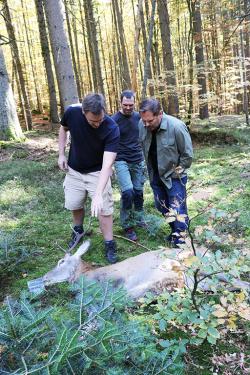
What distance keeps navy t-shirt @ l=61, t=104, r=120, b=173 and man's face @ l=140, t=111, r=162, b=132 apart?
0.35 meters

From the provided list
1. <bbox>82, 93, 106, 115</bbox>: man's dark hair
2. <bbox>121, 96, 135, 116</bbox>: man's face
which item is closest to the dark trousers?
<bbox>121, 96, 135, 116</bbox>: man's face

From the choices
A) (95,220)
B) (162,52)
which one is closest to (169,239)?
(95,220)

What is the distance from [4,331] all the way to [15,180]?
6460 millimetres

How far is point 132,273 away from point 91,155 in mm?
1410

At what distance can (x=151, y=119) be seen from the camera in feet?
13.4

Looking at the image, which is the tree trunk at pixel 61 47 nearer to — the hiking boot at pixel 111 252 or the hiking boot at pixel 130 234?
the hiking boot at pixel 130 234

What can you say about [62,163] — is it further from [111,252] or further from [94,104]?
[111,252]

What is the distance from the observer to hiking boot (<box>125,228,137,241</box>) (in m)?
4.92

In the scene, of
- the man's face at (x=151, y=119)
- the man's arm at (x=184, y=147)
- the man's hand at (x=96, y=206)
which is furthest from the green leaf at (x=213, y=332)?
the man's face at (x=151, y=119)

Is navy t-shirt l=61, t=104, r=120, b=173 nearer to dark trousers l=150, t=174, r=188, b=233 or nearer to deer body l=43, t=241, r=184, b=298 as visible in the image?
dark trousers l=150, t=174, r=188, b=233

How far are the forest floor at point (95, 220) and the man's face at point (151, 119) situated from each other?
833mm

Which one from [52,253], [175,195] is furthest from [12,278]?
[175,195]

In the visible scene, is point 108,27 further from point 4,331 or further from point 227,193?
point 4,331

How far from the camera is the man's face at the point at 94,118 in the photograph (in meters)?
3.72
